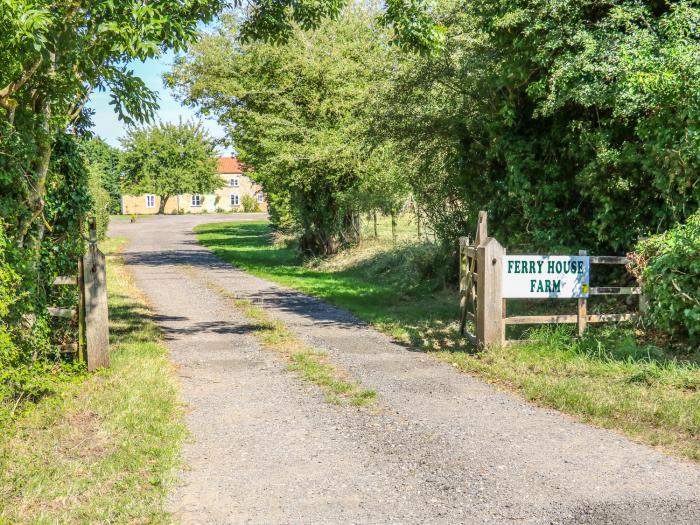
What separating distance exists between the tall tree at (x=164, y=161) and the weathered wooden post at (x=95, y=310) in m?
67.5

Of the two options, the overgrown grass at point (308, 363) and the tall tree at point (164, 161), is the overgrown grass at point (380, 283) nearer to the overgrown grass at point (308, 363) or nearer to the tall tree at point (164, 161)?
the overgrown grass at point (308, 363)

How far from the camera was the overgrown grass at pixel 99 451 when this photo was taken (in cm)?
436

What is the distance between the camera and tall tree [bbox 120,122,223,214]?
73500 millimetres

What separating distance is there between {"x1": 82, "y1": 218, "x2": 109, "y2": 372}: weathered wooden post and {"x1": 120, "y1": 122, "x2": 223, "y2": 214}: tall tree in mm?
67456

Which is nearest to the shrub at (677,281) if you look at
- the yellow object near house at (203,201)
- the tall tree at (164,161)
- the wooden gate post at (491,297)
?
the wooden gate post at (491,297)

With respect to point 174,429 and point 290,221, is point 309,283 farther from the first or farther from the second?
point 290,221

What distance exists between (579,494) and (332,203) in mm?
19631

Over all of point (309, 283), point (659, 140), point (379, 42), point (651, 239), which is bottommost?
point (309, 283)

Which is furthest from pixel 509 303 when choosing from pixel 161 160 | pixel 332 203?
pixel 161 160

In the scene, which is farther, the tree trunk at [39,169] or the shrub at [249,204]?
the shrub at [249,204]

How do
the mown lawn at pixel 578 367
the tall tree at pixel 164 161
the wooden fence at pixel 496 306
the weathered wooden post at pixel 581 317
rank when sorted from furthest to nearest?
the tall tree at pixel 164 161, the weathered wooden post at pixel 581 317, the wooden fence at pixel 496 306, the mown lawn at pixel 578 367

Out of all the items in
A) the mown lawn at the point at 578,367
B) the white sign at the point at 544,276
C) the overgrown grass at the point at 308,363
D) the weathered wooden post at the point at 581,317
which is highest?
the white sign at the point at 544,276

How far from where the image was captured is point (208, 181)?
77000 mm

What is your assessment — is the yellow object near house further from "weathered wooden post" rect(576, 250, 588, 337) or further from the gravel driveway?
the gravel driveway
